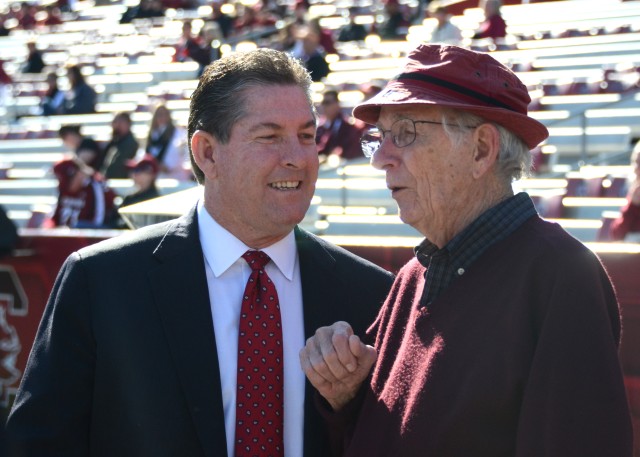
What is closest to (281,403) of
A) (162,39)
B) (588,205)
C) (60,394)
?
(60,394)

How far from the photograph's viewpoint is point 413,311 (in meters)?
2.51

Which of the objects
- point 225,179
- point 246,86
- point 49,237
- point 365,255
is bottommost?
point 49,237

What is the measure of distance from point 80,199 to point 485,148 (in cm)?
746

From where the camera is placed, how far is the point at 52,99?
16484mm

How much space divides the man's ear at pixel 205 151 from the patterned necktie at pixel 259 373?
0.32m

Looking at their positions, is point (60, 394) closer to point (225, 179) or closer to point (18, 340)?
point (225, 179)

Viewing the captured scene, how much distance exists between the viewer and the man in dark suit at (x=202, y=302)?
8.92ft

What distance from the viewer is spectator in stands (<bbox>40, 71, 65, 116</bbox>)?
16422 mm

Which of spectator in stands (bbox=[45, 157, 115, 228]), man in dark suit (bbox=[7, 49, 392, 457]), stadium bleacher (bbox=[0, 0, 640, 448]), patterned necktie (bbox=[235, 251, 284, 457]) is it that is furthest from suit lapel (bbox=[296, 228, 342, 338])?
spectator in stands (bbox=[45, 157, 115, 228])

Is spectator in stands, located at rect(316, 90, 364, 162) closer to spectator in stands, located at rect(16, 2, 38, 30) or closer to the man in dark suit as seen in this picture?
the man in dark suit

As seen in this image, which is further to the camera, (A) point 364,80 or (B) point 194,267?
(A) point 364,80

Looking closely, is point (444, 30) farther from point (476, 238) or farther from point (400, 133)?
point (476, 238)

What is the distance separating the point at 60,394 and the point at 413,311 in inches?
37.4

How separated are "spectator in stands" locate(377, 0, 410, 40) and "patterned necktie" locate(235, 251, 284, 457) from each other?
13045 mm
